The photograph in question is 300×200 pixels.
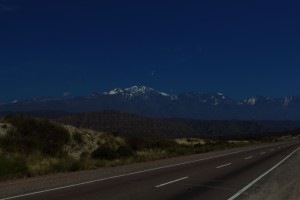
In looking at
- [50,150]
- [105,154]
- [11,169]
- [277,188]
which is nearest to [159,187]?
[277,188]

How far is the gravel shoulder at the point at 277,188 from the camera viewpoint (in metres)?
14.7

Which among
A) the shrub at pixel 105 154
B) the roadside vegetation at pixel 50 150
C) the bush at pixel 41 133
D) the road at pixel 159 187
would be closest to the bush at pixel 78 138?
the roadside vegetation at pixel 50 150

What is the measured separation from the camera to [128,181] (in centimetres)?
1862

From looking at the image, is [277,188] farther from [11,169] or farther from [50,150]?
[50,150]

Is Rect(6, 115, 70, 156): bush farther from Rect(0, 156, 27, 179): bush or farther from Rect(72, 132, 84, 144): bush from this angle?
Rect(0, 156, 27, 179): bush

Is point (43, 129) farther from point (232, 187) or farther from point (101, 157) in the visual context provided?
point (232, 187)

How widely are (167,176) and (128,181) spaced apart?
8.46 ft

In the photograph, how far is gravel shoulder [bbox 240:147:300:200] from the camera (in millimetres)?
14734

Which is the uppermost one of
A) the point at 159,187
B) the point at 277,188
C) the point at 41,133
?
the point at 41,133

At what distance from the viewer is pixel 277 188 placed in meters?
16.8

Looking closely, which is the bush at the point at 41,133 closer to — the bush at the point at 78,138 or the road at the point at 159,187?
the bush at the point at 78,138

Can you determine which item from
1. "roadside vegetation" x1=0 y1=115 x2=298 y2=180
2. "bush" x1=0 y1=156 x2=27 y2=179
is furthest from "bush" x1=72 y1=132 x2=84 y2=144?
"bush" x1=0 y1=156 x2=27 y2=179

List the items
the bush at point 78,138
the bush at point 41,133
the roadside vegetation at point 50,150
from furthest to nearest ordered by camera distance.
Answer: the bush at point 78,138 → the bush at point 41,133 → the roadside vegetation at point 50,150

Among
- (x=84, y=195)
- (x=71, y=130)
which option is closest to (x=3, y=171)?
(x=84, y=195)
